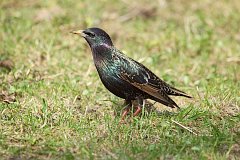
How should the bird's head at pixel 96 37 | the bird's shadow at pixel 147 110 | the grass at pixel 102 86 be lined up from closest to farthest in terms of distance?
the grass at pixel 102 86
the bird's shadow at pixel 147 110
the bird's head at pixel 96 37

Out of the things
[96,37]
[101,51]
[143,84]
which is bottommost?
[143,84]

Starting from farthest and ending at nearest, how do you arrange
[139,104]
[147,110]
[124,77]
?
[147,110] < [139,104] < [124,77]

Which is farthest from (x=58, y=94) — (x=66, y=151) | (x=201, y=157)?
(x=201, y=157)

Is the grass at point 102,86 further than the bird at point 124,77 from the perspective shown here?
No

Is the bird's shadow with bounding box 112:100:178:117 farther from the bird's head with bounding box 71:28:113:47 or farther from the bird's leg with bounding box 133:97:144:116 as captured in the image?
the bird's head with bounding box 71:28:113:47

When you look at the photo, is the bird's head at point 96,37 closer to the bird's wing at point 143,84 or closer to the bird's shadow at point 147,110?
the bird's wing at point 143,84

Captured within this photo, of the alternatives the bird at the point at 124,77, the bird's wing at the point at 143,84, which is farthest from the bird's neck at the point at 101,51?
the bird's wing at the point at 143,84

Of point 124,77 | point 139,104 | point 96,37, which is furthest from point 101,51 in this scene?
point 139,104

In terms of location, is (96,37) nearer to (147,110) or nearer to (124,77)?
(124,77)
